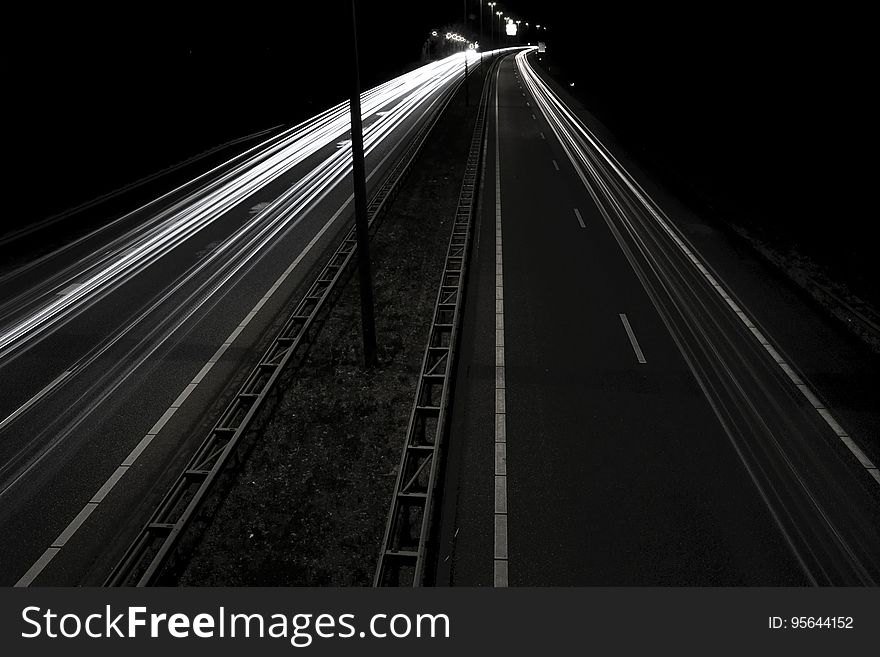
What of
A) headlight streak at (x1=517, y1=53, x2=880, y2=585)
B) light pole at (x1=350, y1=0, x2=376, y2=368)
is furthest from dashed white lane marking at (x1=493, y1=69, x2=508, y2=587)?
→ headlight streak at (x1=517, y1=53, x2=880, y2=585)

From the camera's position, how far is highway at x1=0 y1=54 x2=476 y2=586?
7.62 metres

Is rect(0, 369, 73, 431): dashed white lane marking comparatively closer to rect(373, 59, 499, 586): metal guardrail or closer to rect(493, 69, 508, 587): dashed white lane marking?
rect(373, 59, 499, 586): metal guardrail

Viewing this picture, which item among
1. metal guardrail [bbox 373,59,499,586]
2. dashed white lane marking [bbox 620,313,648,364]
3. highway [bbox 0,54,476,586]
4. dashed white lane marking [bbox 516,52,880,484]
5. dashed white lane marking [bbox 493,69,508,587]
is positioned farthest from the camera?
dashed white lane marking [bbox 620,313,648,364]

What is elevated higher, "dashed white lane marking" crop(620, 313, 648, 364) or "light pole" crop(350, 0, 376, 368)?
"light pole" crop(350, 0, 376, 368)

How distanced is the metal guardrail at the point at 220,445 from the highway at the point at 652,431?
319 centimetres

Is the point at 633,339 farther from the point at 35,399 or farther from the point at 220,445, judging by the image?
the point at 35,399

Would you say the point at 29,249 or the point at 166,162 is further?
the point at 166,162

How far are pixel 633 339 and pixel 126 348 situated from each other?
1031 centimetres

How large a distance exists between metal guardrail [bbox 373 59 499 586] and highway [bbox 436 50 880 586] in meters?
0.35

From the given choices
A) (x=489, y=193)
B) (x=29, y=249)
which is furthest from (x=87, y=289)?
(x=489, y=193)

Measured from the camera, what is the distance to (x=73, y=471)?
8.40 m

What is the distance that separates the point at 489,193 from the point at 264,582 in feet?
61.8

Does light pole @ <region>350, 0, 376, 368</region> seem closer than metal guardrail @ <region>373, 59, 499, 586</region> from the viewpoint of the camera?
No

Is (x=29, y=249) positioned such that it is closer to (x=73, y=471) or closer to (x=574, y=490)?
(x=73, y=471)
